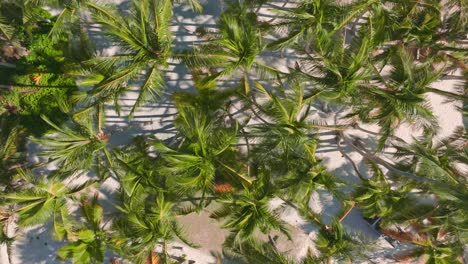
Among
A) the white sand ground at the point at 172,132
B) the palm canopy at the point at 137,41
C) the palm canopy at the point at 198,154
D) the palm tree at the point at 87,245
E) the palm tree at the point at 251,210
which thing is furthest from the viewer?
the white sand ground at the point at 172,132

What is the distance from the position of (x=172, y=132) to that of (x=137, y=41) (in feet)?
12.8

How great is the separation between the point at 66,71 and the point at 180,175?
13.3 ft

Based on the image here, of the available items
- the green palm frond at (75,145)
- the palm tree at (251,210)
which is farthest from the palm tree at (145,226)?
the green palm frond at (75,145)

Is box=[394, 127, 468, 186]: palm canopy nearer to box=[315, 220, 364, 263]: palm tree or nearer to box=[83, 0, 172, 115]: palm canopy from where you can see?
box=[315, 220, 364, 263]: palm tree

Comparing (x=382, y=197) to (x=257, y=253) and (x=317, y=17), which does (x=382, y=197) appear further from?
(x=317, y=17)

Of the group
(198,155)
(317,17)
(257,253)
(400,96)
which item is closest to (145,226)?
(198,155)

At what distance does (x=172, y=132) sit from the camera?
11.1 m

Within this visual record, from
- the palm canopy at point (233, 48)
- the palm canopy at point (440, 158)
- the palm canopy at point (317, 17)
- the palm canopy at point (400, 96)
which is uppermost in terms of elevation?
the palm canopy at point (317, 17)

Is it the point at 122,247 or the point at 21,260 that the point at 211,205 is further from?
the point at 21,260

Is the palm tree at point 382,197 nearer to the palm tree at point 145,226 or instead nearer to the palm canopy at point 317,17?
the palm canopy at point 317,17

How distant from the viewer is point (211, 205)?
35.8ft

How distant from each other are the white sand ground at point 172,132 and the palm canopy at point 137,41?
2.85 m

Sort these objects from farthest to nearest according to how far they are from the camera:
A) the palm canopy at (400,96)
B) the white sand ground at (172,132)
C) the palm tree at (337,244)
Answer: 1. the white sand ground at (172,132)
2. the palm tree at (337,244)
3. the palm canopy at (400,96)

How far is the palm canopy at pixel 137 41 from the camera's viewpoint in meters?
7.65
